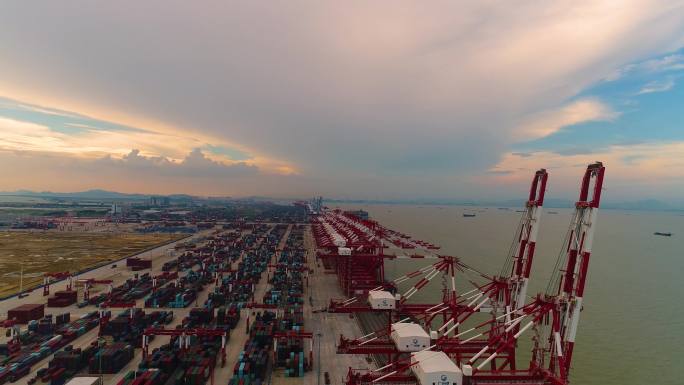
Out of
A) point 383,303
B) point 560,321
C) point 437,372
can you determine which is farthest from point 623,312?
point 437,372

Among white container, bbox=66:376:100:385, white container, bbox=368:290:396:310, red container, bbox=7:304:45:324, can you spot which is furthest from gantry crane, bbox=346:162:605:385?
red container, bbox=7:304:45:324

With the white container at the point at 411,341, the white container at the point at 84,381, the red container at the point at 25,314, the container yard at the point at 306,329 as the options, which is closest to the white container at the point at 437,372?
the container yard at the point at 306,329

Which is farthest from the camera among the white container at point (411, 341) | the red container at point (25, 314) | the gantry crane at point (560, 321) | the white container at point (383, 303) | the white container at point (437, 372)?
the red container at point (25, 314)

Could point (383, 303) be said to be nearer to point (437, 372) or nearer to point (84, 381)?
point (437, 372)

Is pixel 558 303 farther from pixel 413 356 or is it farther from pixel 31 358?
pixel 31 358

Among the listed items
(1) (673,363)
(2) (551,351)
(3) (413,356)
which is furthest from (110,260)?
(1) (673,363)

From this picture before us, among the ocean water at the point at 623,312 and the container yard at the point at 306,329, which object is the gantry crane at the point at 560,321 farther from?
the ocean water at the point at 623,312

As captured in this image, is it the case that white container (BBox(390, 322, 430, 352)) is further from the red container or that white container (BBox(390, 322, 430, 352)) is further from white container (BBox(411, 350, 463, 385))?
the red container
